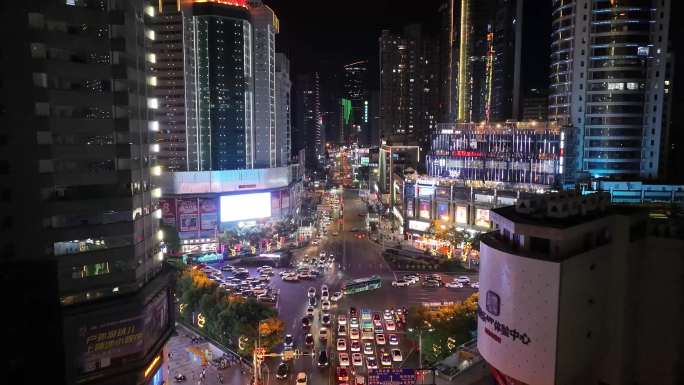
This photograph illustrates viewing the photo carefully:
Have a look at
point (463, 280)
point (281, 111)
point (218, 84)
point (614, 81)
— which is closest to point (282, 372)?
point (463, 280)

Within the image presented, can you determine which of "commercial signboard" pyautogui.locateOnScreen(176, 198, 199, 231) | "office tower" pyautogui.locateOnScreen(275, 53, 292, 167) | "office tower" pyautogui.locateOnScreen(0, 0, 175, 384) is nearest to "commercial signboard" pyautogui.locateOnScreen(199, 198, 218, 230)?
"commercial signboard" pyautogui.locateOnScreen(176, 198, 199, 231)

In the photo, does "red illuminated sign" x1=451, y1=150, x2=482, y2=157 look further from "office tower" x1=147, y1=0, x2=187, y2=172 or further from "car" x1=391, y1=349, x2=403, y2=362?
"car" x1=391, y1=349, x2=403, y2=362

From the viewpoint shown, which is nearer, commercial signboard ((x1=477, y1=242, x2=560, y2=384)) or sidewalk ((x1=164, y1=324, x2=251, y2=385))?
commercial signboard ((x1=477, y1=242, x2=560, y2=384))

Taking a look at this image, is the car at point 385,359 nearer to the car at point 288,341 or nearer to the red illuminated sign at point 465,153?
the car at point 288,341

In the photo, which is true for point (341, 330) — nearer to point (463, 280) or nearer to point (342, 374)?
point (342, 374)

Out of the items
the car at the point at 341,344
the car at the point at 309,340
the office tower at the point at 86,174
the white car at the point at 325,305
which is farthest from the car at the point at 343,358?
the office tower at the point at 86,174

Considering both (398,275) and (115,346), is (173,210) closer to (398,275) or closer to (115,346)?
(398,275)

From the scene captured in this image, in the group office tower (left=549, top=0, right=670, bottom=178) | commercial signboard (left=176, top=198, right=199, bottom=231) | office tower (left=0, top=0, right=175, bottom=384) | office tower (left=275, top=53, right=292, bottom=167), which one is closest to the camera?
office tower (left=0, top=0, right=175, bottom=384)
